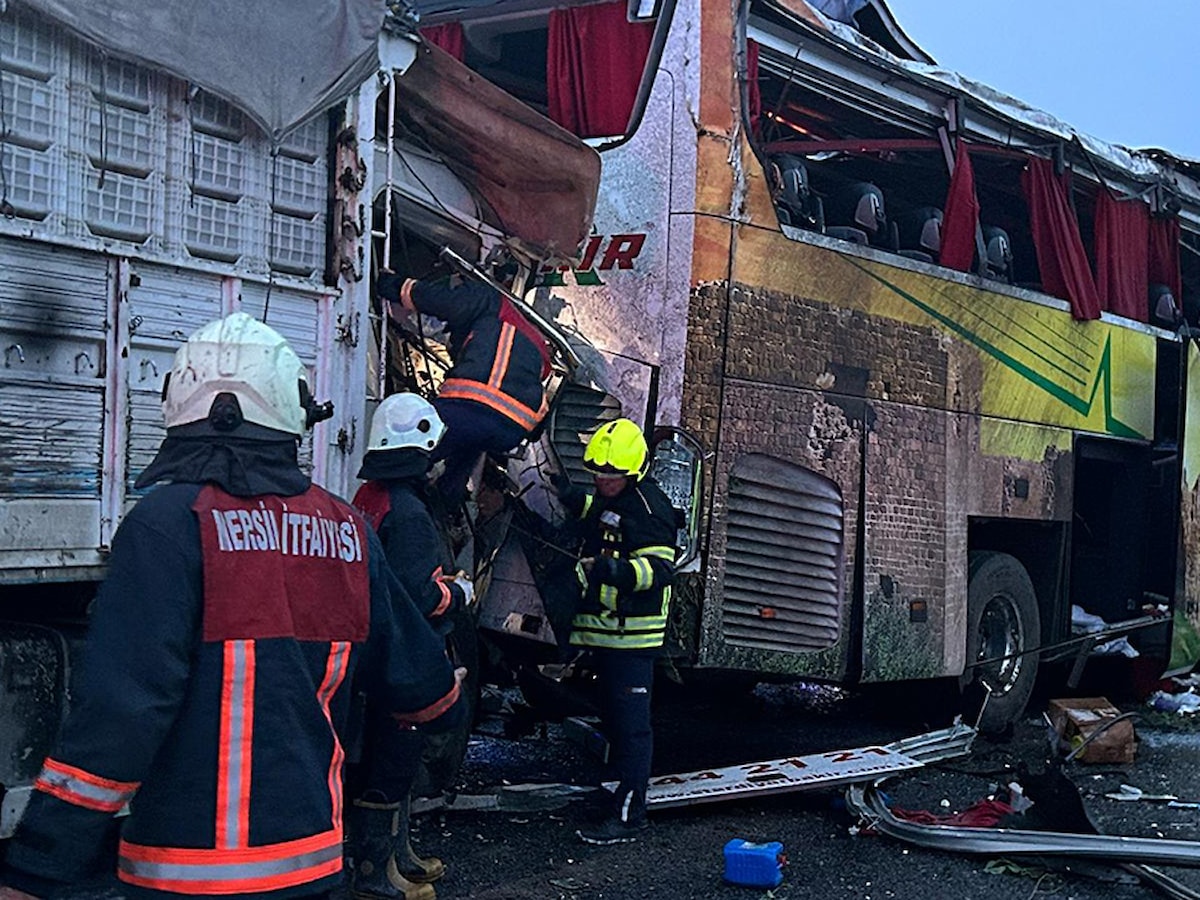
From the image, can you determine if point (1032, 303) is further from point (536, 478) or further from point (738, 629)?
point (536, 478)

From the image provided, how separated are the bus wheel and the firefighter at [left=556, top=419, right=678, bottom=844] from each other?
275cm

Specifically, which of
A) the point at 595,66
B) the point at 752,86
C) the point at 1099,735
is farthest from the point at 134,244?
the point at 1099,735

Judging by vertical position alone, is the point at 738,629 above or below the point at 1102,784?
above

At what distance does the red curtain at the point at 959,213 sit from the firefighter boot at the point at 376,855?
14.7 ft

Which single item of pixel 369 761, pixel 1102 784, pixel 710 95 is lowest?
pixel 1102 784

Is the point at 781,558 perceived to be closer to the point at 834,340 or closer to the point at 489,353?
the point at 834,340

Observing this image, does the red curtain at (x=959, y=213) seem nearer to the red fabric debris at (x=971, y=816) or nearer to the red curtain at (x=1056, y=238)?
the red curtain at (x=1056, y=238)

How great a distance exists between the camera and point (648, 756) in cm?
554

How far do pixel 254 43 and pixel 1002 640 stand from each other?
5.62 m

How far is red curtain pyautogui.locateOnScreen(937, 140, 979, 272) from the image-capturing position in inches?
293

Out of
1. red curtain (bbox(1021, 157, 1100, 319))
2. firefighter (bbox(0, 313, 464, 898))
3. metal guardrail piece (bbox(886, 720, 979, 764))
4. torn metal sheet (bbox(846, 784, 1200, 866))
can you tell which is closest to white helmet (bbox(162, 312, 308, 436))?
firefighter (bbox(0, 313, 464, 898))

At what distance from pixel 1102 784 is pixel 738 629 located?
2.11 m

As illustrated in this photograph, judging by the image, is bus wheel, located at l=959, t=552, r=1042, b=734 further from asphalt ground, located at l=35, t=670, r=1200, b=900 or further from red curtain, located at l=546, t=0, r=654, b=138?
red curtain, located at l=546, t=0, r=654, b=138

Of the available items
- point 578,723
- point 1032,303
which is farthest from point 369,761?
point 1032,303
